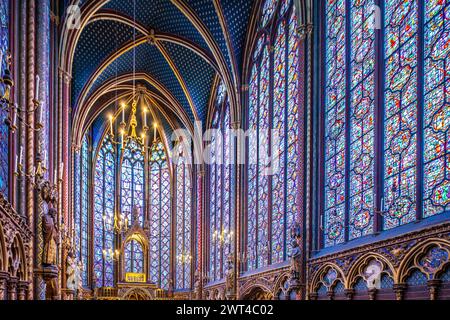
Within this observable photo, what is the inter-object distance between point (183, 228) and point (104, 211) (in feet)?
19.3

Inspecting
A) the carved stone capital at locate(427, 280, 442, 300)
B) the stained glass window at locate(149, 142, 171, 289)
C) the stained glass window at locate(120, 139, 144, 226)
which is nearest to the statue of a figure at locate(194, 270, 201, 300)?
the stained glass window at locate(149, 142, 171, 289)

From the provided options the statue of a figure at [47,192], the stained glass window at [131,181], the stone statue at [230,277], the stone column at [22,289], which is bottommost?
the stone statue at [230,277]

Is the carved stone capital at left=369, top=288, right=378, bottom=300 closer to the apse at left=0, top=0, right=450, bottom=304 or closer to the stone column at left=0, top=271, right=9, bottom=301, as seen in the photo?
the apse at left=0, top=0, right=450, bottom=304

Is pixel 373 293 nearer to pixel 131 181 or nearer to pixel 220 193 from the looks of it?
pixel 220 193

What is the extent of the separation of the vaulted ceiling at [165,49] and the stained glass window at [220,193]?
8.18 ft

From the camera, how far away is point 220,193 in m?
28.3

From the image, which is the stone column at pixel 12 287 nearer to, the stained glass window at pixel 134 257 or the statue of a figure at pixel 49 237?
the statue of a figure at pixel 49 237

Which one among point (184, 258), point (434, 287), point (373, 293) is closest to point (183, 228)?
point (184, 258)

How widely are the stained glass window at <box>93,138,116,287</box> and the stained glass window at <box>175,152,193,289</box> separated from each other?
4665mm

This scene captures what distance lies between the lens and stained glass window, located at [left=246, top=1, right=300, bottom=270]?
1906 centimetres

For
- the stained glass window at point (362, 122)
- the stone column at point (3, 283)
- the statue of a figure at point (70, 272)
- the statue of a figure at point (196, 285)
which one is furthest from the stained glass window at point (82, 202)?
the stone column at point (3, 283)

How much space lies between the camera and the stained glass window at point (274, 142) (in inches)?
750
